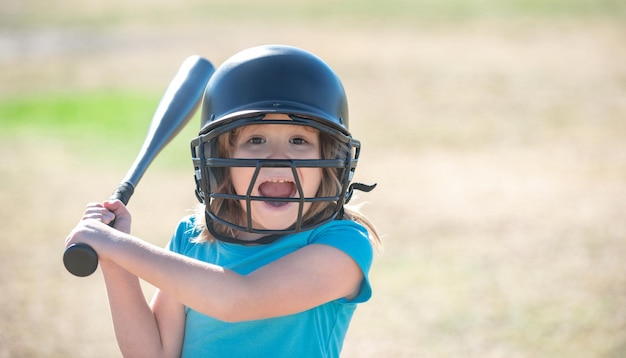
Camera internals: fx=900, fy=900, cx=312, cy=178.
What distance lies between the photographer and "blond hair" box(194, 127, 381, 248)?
2492mm

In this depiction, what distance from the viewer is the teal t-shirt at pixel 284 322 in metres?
2.39

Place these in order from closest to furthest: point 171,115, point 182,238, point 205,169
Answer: point 205,169 → point 182,238 → point 171,115

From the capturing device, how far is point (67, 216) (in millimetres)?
7957

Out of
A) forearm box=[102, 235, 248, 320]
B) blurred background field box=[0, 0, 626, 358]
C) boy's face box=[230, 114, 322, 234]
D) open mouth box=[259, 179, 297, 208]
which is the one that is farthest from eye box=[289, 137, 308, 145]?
blurred background field box=[0, 0, 626, 358]

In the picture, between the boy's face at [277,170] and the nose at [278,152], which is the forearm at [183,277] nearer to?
the boy's face at [277,170]

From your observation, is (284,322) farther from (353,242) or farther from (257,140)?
(257,140)

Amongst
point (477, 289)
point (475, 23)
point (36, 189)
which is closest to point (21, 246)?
point (36, 189)

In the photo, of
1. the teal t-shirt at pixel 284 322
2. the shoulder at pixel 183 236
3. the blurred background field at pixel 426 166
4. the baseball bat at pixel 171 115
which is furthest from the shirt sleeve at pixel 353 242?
the blurred background field at pixel 426 166

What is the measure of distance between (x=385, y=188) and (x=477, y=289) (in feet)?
9.56

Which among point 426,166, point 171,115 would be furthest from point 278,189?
point 426,166

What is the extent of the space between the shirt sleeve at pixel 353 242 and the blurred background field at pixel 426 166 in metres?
0.88

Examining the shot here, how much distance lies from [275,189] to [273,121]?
0.71 ft

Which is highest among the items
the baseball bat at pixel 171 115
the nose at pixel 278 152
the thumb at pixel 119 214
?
the baseball bat at pixel 171 115

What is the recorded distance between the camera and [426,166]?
31.7ft
